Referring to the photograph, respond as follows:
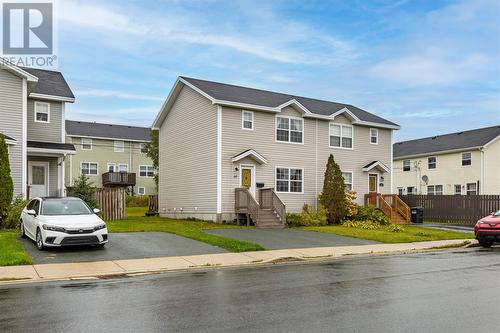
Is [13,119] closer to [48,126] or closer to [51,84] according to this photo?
[48,126]

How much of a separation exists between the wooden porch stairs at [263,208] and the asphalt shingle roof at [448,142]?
24496 mm

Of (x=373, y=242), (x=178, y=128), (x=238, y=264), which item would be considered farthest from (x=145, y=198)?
(x=238, y=264)

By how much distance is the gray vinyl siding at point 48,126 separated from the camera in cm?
2741

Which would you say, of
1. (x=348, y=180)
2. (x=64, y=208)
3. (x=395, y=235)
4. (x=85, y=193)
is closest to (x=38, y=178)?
(x=85, y=193)

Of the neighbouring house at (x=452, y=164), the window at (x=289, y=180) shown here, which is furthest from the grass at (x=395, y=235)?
the neighbouring house at (x=452, y=164)

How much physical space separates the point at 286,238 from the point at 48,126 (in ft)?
51.5

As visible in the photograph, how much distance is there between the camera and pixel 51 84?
29.8m

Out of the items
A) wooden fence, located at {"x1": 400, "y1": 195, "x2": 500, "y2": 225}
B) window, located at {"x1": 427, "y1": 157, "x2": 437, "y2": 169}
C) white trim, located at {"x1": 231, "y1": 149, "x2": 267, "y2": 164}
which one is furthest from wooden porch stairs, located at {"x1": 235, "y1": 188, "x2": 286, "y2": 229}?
window, located at {"x1": 427, "y1": 157, "x2": 437, "y2": 169}

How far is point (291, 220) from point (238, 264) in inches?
474

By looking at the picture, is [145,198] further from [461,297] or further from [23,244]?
[461,297]

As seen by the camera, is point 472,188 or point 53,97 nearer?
point 53,97

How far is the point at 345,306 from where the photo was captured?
8.17 m

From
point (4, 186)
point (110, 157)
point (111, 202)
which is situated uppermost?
point (110, 157)

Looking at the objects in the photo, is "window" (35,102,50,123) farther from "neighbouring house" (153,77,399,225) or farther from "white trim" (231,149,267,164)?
"white trim" (231,149,267,164)
